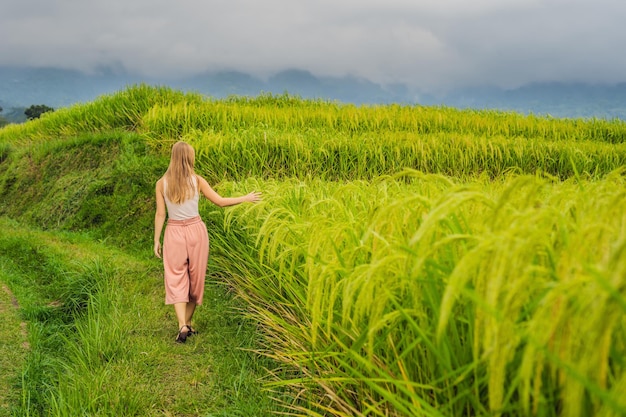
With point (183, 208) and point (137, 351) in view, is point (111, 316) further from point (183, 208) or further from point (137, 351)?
point (183, 208)

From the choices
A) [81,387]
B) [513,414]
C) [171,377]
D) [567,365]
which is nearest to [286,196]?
[171,377]

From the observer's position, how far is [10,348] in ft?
13.8

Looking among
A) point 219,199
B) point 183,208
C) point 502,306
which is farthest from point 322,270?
point 219,199

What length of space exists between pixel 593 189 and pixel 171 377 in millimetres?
2627

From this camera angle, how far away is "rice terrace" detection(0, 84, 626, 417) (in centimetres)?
139

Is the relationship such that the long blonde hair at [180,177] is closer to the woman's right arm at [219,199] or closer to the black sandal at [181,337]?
the woman's right arm at [219,199]

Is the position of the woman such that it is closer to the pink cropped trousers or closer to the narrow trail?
the pink cropped trousers

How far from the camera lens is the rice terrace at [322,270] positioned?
1394mm

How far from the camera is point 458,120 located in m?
12.1

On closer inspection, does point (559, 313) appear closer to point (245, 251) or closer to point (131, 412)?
point (131, 412)

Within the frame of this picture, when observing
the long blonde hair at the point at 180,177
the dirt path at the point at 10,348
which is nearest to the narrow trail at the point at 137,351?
the dirt path at the point at 10,348

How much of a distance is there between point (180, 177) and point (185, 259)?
639 mm

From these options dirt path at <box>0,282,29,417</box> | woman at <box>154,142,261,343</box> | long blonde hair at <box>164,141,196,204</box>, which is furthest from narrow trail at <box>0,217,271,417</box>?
long blonde hair at <box>164,141,196,204</box>

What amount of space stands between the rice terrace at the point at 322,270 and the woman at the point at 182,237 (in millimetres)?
266
